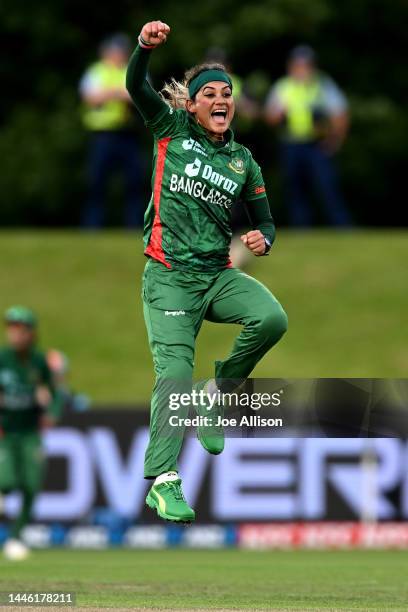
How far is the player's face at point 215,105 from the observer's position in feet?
30.8

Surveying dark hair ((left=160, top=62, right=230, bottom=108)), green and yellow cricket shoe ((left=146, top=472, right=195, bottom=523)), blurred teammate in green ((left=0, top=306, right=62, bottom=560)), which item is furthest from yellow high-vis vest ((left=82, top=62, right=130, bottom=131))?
green and yellow cricket shoe ((left=146, top=472, right=195, bottom=523))

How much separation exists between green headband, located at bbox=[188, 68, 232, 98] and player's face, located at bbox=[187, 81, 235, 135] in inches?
0.8

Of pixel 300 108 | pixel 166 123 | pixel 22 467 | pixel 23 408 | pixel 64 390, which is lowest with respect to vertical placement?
pixel 22 467

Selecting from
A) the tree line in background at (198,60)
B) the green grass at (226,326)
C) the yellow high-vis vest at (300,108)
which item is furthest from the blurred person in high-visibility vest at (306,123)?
the tree line in background at (198,60)

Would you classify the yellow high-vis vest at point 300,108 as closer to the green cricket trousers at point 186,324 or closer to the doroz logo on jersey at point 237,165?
the doroz logo on jersey at point 237,165

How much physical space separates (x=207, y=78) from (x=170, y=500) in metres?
2.36

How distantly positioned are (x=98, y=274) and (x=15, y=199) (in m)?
10.4

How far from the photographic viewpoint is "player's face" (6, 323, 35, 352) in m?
16.4

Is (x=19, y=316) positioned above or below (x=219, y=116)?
below

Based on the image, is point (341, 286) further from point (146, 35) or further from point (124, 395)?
point (146, 35)

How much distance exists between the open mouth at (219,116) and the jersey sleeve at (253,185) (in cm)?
33

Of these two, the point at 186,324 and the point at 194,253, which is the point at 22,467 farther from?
the point at 194,253

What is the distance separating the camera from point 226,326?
2175cm

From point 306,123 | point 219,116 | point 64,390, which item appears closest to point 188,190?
point 219,116
